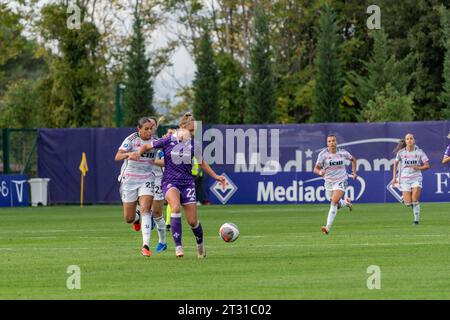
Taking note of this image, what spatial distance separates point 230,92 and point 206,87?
27.2 feet

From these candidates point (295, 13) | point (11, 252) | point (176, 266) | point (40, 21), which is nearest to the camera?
point (176, 266)

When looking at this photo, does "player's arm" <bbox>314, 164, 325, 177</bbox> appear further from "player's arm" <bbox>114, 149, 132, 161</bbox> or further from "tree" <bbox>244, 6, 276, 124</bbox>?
"tree" <bbox>244, 6, 276, 124</bbox>

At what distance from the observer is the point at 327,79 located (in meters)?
64.6

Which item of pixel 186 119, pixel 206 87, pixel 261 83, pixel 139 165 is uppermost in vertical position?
pixel 261 83

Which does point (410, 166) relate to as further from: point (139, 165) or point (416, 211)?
point (139, 165)

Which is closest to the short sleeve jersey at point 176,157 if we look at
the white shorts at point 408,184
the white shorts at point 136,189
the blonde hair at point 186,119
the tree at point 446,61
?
the blonde hair at point 186,119

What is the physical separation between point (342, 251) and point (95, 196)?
26829 millimetres

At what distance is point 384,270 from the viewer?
16500 mm

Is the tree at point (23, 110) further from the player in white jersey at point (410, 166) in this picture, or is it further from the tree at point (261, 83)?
the player in white jersey at point (410, 166)

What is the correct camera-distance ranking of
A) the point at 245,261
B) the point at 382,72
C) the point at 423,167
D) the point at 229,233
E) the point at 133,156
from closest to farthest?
the point at 245,261, the point at 133,156, the point at 229,233, the point at 423,167, the point at 382,72

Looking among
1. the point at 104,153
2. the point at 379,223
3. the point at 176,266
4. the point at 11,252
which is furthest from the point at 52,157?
the point at 176,266

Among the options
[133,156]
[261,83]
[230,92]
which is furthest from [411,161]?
[230,92]

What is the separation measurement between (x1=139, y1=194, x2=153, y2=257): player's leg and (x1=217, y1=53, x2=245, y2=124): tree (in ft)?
163
